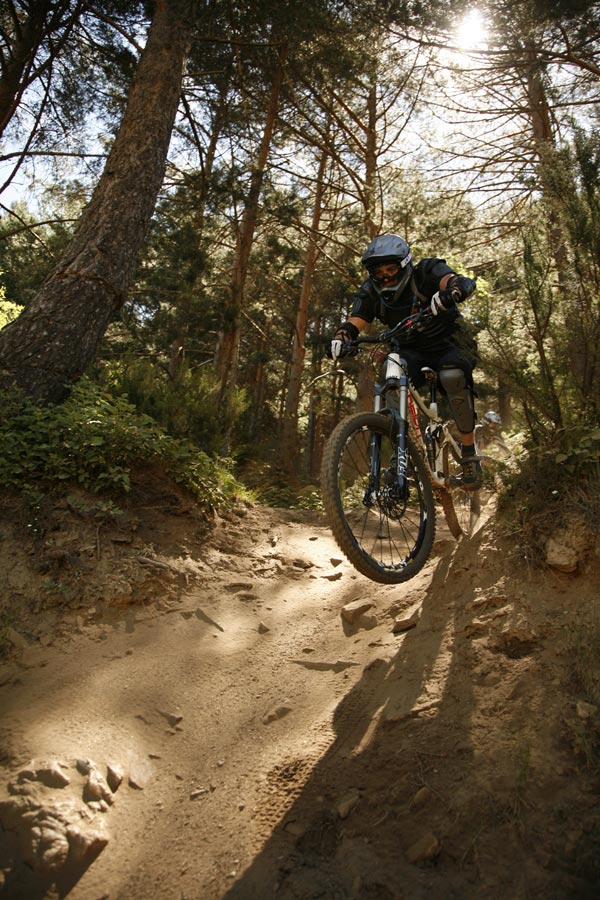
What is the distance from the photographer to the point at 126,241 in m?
6.31

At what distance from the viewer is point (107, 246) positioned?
6176mm

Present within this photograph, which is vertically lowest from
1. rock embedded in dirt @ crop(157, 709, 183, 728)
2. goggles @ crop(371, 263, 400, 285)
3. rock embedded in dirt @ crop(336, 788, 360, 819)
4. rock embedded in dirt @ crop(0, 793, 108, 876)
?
rock embedded in dirt @ crop(0, 793, 108, 876)

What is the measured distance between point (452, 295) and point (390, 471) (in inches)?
48.4

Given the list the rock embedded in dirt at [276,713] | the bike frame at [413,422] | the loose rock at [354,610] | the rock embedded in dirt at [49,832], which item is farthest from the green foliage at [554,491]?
the rock embedded in dirt at [49,832]

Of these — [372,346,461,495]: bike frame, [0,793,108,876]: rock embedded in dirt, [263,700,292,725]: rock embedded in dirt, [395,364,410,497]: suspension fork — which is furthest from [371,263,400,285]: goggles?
[0,793,108,876]: rock embedded in dirt

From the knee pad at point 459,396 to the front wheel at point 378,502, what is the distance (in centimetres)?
61

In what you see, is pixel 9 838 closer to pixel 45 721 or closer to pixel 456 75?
pixel 45 721

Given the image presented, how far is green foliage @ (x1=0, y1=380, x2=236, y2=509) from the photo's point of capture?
15.0 ft

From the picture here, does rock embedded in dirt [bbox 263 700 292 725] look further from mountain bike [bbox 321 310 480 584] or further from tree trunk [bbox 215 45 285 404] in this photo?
tree trunk [bbox 215 45 285 404]

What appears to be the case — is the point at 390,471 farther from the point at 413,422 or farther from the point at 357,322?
the point at 357,322

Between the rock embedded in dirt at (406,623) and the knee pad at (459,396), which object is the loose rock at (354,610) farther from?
the knee pad at (459,396)

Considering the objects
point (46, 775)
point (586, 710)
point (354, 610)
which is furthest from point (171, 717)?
point (586, 710)

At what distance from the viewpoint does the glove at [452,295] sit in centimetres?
386

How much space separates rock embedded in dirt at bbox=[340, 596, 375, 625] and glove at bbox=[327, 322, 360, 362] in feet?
5.98
